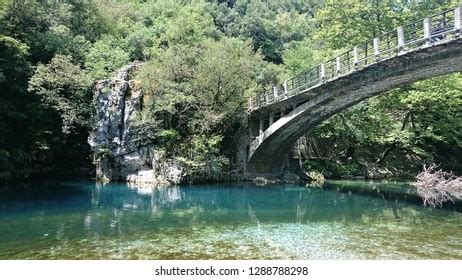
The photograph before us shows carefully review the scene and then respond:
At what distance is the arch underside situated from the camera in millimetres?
15266

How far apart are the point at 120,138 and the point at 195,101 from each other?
517 centimetres

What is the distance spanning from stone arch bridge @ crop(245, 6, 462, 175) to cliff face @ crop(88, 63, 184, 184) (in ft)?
21.2

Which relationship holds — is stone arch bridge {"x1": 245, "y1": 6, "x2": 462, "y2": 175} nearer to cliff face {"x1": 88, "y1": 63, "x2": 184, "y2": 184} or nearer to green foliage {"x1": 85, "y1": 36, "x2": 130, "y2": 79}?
cliff face {"x1": 88, "y1": 63, "x2": 184, "y2": 184}

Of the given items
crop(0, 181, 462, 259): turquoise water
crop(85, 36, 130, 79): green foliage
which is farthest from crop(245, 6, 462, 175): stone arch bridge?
crop(85, 36, 130, 79): green foliage

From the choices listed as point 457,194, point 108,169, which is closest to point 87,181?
point 108,169

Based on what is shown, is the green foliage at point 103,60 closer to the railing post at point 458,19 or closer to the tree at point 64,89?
the tree at point 64,89

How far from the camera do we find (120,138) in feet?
85.6

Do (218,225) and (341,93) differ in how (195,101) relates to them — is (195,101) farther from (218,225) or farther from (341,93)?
(218,225)

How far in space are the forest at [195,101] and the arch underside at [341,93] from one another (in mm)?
2395

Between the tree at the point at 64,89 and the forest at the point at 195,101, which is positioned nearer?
the forest at the point at 195,101

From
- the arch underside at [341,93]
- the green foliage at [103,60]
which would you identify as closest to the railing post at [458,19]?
the arch underside at [341,93]

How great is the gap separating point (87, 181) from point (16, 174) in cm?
424

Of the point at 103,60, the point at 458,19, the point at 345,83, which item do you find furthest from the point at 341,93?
the point at 103,60

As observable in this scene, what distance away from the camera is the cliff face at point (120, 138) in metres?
25.7
